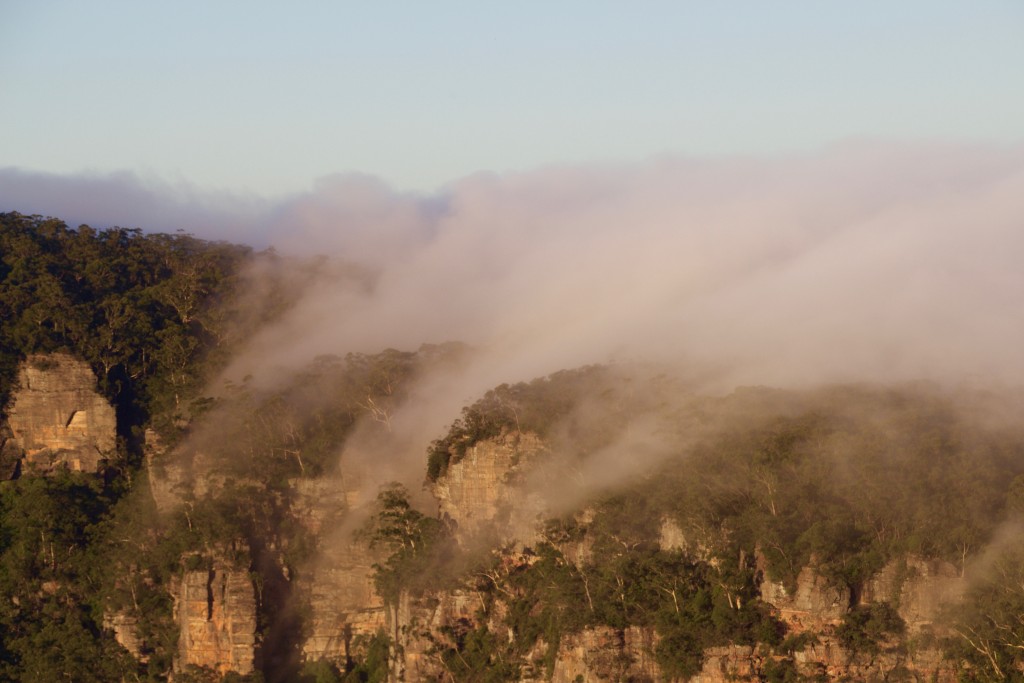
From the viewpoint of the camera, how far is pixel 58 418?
81.5m

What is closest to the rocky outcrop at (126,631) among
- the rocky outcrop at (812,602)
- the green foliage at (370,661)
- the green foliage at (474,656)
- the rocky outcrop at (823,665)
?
the green foliage at (370,661)

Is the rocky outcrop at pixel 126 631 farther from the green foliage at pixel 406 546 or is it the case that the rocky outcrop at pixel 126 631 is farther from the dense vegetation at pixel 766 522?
the dense vegetation at pixel 766 522

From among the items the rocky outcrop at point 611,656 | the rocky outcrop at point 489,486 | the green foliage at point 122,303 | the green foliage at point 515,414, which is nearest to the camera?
the rocky outcrop at point 611,656

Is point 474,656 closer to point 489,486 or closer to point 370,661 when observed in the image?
point 370,661

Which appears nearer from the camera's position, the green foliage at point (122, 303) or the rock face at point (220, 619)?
the rock face at point (220, 619)

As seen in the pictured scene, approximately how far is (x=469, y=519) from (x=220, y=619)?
9.06 metres

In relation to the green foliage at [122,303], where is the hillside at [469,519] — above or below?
below

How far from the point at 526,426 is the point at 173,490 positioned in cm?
1323

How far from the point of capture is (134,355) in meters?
84.6

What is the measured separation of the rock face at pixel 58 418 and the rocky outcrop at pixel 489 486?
16.1m

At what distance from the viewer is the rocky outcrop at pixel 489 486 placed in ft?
231

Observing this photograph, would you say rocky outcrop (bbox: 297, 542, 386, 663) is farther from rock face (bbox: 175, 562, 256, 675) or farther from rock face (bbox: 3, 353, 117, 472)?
rock face (bbox: 3, 353, 117, 472)

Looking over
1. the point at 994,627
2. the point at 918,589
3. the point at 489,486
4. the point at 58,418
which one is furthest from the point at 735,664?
the point at 58,418

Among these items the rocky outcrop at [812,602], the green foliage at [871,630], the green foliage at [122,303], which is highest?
the green foliage at [122,303]
